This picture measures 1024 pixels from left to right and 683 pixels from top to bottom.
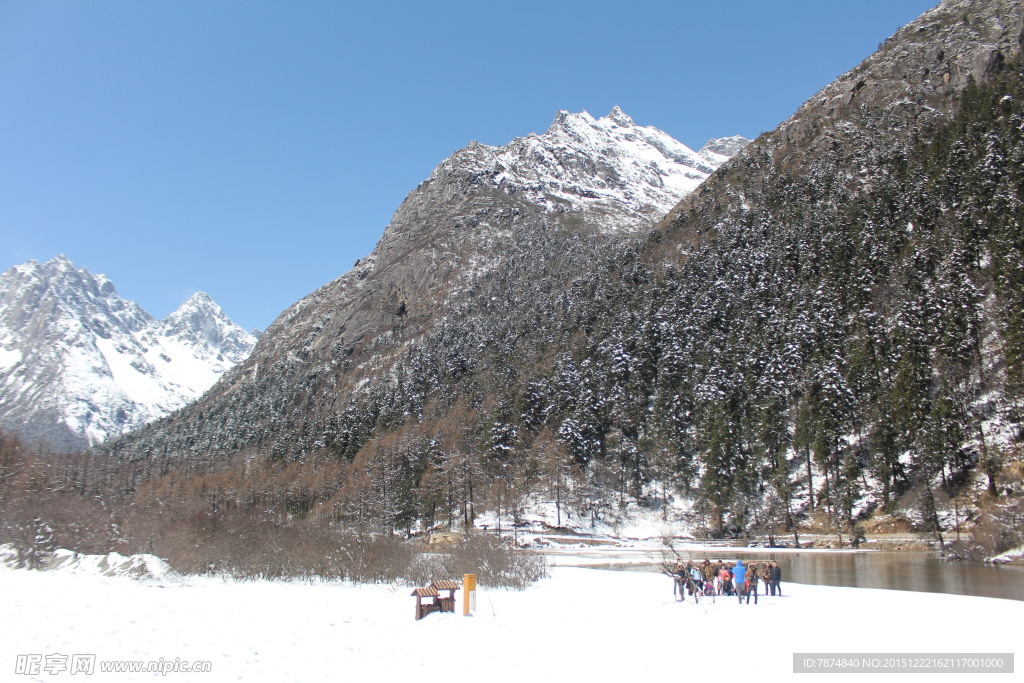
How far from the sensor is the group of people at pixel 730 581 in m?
23.5

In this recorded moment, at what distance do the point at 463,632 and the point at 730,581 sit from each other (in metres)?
13.7

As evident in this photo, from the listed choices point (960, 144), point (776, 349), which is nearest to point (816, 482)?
point (776, 349)

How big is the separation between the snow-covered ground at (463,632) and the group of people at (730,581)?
79cm

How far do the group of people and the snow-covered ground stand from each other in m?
0.79

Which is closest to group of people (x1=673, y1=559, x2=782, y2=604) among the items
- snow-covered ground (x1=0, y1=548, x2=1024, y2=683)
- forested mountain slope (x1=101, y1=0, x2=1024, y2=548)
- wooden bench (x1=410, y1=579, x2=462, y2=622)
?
snow-covered ground (x1=0, y1=548, x2=1024, y2=683)

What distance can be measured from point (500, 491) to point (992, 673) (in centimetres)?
6974

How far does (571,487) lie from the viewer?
8544 cm

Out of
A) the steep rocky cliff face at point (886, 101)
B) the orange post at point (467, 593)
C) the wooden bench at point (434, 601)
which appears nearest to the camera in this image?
the wooden bench at point (434, 601)

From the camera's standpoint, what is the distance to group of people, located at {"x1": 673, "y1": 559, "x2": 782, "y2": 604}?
2352 cm

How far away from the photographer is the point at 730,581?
25875 millimetres

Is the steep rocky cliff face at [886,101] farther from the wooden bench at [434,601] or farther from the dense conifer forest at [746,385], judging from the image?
the wooden bench at [434,601]

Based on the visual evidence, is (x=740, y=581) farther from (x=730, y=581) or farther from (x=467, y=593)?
(x=467, y=593)

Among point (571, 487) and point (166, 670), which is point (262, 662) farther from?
point (571, 487)

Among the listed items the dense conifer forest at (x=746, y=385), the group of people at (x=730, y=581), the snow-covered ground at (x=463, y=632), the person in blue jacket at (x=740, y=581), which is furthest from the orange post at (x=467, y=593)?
the dense conifer forest at (x=746, y=385)
